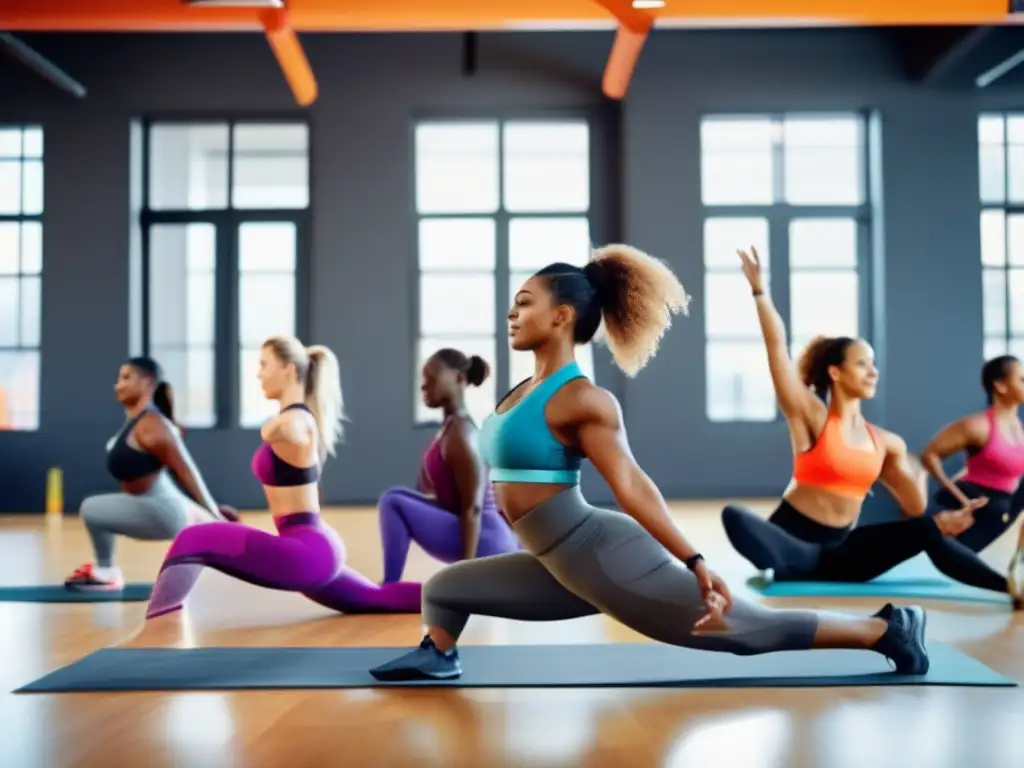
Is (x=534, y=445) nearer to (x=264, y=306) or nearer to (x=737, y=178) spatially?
(x=264, y=306)

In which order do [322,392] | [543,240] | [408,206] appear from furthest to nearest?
[543,240], [408,206], [322,392]

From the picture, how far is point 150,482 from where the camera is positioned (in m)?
4.66

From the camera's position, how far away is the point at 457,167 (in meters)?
9.80

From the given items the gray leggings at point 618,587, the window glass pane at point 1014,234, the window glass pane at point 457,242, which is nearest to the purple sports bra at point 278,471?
the gray leggings at point 618,587

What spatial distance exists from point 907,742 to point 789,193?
8.05 metres

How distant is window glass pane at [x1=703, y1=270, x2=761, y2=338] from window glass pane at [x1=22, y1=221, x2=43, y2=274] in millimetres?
5632

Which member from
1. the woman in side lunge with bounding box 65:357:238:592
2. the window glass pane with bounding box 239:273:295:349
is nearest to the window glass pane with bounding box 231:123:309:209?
the window glass pane with bounding box 239:273:295:349

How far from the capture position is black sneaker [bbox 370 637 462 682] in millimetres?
2750

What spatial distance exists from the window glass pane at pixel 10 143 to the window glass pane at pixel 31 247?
2.02 ft

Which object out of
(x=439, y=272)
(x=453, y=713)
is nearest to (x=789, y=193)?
(x=439, y=272)

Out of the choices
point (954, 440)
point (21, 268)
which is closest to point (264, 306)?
point (21, 268)

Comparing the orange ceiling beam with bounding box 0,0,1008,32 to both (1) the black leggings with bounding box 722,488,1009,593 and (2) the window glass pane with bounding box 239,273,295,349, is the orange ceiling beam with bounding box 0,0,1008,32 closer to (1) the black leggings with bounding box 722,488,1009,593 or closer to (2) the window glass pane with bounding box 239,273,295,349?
(2) the window glass pane with bounding box 239,273,295,349

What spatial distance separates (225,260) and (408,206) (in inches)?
64.0

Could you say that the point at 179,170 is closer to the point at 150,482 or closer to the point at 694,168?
the point at 694,168
